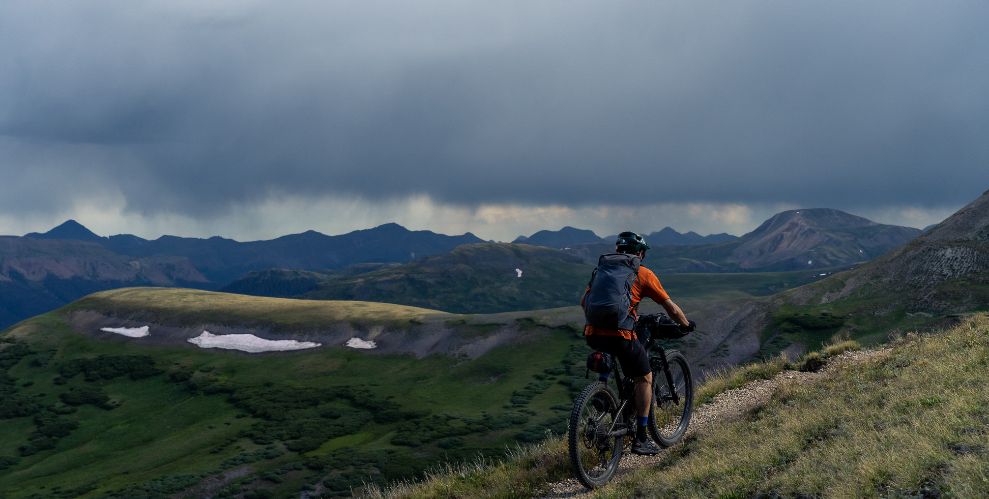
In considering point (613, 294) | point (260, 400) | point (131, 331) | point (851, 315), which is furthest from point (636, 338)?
point (131, 331)

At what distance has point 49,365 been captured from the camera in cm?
13238

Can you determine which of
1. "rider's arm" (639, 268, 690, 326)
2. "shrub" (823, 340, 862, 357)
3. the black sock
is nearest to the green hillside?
"shrub" (823, 340, 862, 357)

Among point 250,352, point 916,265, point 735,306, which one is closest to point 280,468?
point 250,352

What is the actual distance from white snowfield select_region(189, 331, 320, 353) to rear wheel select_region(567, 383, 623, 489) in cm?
12989

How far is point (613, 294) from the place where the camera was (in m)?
10.7

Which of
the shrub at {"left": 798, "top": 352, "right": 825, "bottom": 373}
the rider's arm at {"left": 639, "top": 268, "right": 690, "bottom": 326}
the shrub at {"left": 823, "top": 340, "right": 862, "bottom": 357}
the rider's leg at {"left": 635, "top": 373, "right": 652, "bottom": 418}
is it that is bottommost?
the shrub at {"left": 798, "top": 352, "right": 825, "bottom": 373}

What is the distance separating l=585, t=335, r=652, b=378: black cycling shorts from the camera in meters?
11.0

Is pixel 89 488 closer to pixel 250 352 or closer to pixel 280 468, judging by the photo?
pixel 280 468

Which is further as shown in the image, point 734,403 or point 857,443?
point 734,403

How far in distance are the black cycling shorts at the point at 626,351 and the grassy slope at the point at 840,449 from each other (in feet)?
5.52

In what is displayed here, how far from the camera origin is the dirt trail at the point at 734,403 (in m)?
12.0

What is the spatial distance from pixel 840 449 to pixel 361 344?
425 ft

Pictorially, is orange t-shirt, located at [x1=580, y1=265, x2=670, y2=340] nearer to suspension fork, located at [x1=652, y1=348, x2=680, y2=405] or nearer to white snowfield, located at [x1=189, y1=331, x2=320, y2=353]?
suspension fork, located at [x1=652, y1=348, x2=680, y2=405]

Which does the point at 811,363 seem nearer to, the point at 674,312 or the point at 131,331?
the point at 674,312
